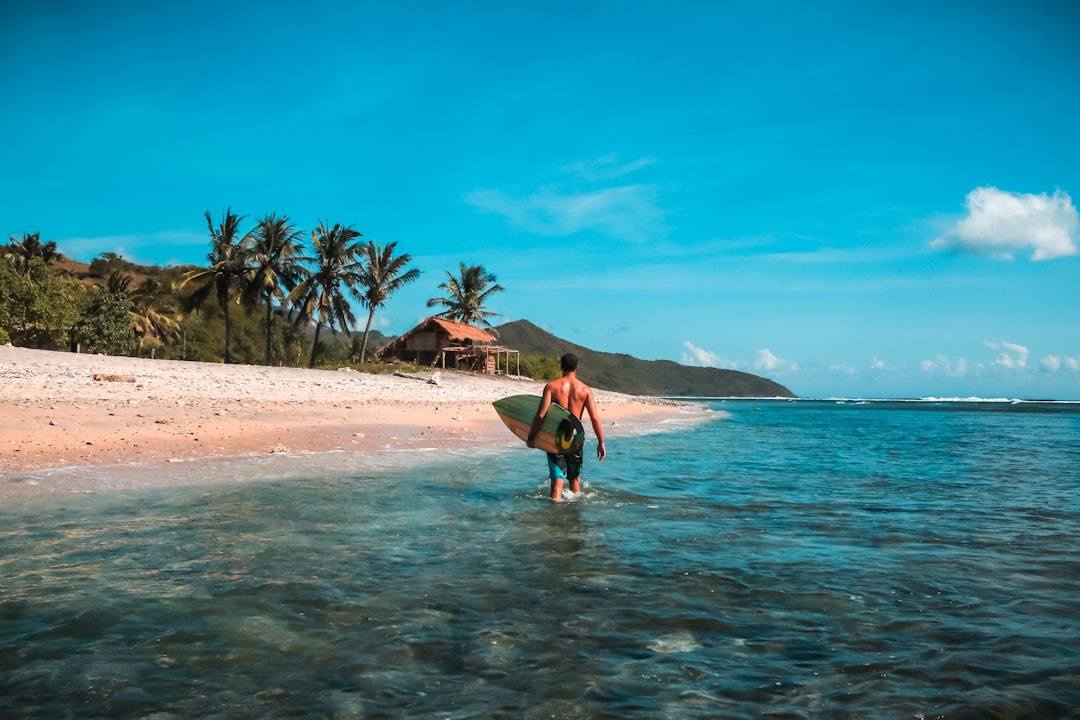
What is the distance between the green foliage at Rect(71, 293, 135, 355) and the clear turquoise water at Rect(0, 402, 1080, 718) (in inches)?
1505

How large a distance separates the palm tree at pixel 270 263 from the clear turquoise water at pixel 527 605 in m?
35.1

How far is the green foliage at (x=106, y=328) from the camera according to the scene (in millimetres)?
41312

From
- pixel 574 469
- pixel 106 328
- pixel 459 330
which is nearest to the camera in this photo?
pixel 574 469

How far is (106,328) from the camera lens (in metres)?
41.6

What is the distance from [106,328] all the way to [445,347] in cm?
2197

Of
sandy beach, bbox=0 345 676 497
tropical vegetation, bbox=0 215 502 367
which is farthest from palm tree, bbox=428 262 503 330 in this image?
sandy beach, bbox=0 345 676 497

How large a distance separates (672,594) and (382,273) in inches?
1829

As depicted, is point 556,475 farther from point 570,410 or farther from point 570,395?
point 570,395

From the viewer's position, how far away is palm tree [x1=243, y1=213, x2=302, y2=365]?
138ft

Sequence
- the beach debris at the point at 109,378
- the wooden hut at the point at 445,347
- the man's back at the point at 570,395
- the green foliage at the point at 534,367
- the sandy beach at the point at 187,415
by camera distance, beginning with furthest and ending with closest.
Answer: the green foliage at the point at 534,367 → the wooden hut at the point at 445,347 → the beach debris at the point at 109,378 → the sandy beach at the point at 187,415 → the man's back at the point at 570,395

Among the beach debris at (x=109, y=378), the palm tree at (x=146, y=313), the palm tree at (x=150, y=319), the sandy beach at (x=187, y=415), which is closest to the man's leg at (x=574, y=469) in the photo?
the sandy beach at (x=187, y=415)

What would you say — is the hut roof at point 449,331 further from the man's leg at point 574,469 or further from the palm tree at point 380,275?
the man's leg at point 574,469

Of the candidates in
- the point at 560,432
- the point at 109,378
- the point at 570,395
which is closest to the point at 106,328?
the point at 109,378

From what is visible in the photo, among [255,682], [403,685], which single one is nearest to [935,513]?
[403,685]
